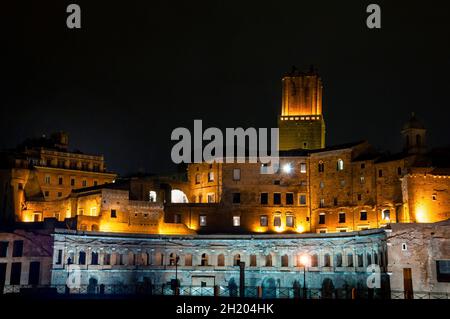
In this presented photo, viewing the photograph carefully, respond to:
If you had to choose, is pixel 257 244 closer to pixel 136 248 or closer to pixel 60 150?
pixel 136 248

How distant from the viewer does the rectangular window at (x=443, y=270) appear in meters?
57.9

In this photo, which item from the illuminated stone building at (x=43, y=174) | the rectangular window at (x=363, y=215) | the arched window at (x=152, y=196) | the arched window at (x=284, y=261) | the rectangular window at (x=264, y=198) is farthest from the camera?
the arched window at (x=152, y=196)

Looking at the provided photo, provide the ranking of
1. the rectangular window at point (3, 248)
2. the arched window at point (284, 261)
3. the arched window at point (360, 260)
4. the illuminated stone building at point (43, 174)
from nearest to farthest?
the rectangular window at point (3, 248) < the arched window at point (360, 260) < the arched window at point (284, 261) < the illuminated stone building at point (43, 174)

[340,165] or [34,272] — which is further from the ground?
[340,165]

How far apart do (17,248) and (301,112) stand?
42.8m

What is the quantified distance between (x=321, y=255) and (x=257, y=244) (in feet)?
23.6

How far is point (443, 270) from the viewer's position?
58625mm

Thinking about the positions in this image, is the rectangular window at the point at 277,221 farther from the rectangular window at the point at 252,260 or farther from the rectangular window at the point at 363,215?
the rectangular window at the point at 363,215

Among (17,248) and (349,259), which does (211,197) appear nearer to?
(349,259)

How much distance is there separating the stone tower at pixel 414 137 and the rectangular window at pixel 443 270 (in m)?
14.5

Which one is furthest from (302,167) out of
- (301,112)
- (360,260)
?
(360,260)

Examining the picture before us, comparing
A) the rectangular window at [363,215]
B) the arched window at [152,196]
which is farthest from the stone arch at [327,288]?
the arched window at [152,196]

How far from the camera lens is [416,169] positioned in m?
65.9

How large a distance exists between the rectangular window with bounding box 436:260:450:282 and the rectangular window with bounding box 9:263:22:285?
3841 cm
